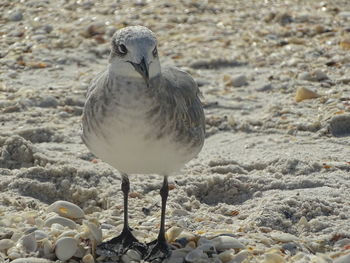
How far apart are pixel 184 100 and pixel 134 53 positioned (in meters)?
0.64

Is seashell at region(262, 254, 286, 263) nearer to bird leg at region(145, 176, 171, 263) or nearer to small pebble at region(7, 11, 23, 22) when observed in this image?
bird leg at region(145, 176, 171, 263)

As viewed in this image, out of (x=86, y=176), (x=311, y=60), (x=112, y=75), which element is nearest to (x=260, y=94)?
(x=311, y=60)

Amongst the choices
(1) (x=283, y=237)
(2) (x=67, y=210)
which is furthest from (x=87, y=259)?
(1) (x=283, y=237)

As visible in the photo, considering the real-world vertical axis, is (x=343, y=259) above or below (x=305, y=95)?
above

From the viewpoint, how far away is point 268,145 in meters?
6.21

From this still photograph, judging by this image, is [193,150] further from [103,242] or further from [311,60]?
[311,60]

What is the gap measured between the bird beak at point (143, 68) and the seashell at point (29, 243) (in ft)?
3.46

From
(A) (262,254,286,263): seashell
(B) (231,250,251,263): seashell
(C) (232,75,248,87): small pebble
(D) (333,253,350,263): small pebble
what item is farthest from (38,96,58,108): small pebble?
(D) (333,253,350,263): small pebble

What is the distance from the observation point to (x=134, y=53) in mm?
4145

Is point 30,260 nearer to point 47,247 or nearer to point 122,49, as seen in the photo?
point 47,247

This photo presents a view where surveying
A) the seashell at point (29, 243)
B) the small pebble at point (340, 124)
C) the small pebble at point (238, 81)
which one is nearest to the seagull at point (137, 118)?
the seashell at point (29, 243)

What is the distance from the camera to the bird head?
4121 mm

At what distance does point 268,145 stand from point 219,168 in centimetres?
60

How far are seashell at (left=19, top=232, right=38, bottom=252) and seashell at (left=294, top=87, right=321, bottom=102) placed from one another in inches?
125
